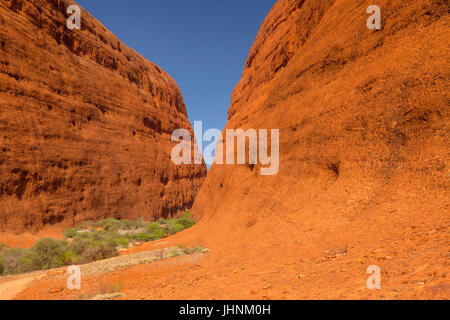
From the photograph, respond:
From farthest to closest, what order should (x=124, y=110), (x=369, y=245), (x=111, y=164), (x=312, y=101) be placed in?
(x=124, y=110) < (x=111, y=164) < (x=312, y=101) < (x=369, y=245)

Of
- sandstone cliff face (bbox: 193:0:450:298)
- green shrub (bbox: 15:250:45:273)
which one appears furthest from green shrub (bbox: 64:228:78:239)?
sandstone cliff face (bbox: 193:0:450:298)

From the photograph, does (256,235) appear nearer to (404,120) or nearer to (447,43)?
(404,120)

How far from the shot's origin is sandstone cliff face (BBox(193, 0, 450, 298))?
12.5 ft

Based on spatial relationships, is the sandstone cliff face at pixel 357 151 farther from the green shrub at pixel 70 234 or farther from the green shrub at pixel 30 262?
the green shrub at pixel 70 234

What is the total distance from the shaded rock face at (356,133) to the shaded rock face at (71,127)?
1125cm

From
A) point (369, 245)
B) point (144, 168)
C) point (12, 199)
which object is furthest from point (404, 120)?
point (144, 168)

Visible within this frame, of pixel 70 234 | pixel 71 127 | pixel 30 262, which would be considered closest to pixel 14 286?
pixel 30 262

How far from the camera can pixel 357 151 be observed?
5730mm

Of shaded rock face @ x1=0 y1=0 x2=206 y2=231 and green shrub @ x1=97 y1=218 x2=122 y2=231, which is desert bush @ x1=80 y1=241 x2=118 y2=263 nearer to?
shaded rock face @ x1=0 y1=0 x2=206 y2=231

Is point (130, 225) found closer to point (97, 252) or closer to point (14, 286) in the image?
point (97, 252)

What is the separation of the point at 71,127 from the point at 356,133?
18.5 m

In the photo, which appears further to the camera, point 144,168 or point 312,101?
point 144,168

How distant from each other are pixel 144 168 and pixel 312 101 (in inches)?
785
